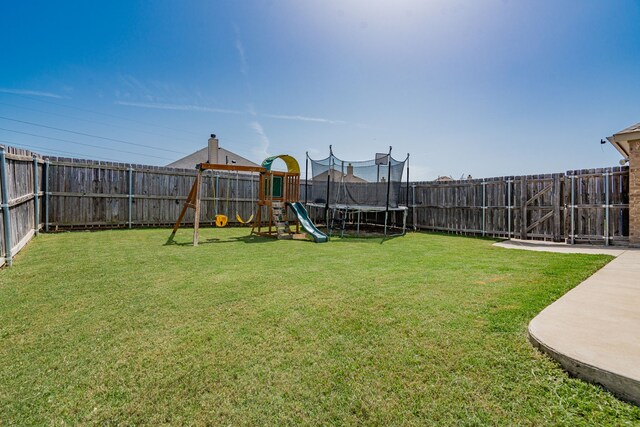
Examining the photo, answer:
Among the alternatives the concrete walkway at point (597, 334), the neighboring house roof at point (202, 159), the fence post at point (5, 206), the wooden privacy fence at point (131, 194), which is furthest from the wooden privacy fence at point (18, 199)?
the neighboring house roof at point (202, 159)

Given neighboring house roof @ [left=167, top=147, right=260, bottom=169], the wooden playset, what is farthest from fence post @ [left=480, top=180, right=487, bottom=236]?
neighboring house roof @ [left=167, top=147, right=260, bottom=169]

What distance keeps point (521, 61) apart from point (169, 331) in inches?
408

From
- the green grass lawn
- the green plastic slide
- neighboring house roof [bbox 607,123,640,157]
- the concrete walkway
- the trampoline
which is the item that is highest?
neighboring house roof [bbox 607,123,640,157]

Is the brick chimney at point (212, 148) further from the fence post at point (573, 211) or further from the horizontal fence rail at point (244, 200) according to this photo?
the fence post at point (573, 211)

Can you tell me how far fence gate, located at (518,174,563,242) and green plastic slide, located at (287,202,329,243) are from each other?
5946 mm

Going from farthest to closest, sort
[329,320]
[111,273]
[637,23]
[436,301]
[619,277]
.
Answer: [637,23]
[111,273]
[619,277]
[436,301]
[329,320]

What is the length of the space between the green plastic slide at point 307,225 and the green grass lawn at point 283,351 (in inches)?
143

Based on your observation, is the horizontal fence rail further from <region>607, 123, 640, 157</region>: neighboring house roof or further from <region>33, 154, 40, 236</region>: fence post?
<region>607, 123, 640, 157</region>: neighboring house roof

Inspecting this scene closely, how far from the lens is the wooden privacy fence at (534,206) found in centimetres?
726

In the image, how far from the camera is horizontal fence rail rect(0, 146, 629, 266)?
23.5 feet

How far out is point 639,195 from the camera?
6.76 metres

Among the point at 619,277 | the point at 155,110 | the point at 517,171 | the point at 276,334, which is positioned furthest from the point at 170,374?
the point at 155,110

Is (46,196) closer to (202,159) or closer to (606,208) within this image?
(202,159)

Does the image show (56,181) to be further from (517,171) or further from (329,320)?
(517,171)
